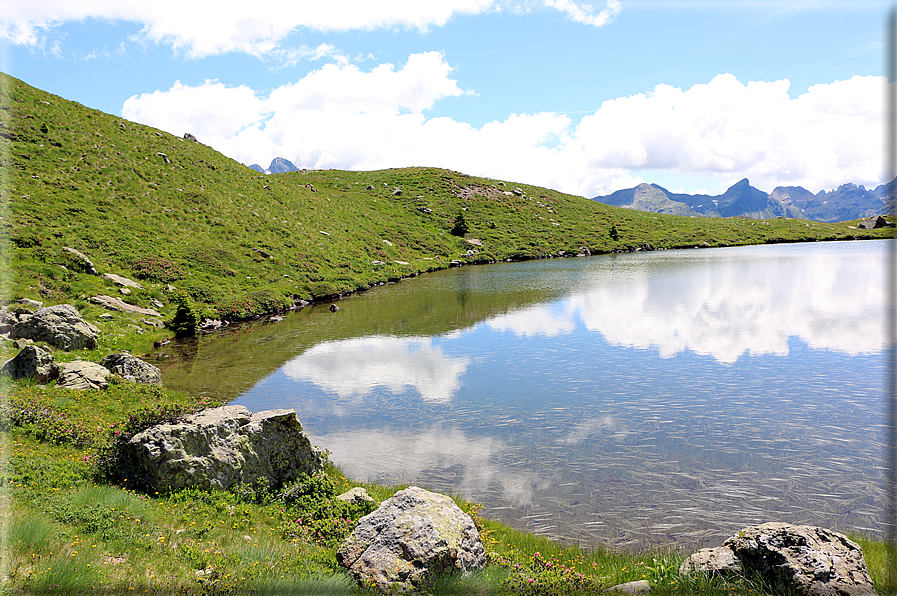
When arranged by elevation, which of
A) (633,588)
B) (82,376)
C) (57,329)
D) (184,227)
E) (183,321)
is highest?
(184,227)

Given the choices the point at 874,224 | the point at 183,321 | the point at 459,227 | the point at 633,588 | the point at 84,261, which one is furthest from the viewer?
the point at 874,224

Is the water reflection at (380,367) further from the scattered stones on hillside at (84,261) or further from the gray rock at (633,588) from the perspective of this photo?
the scattered stones on hillside at (84,261)

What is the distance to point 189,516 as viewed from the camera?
423 inches

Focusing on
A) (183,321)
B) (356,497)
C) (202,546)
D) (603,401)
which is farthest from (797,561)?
(183,321)

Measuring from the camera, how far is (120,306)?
35000mm

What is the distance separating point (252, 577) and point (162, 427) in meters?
5.79

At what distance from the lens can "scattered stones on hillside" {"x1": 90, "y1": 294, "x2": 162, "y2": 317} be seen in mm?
34062

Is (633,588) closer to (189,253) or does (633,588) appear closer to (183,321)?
(183,321)

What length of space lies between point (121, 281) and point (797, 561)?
150 feet

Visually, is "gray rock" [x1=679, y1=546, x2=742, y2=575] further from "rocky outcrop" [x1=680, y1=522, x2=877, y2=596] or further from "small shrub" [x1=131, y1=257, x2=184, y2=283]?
"small shrub" [x1=131, y1=257, x2=184, y2=283]

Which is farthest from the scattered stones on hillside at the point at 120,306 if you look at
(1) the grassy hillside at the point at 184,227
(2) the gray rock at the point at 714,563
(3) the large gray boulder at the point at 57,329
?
(2) the gray rock at the point at 714,563

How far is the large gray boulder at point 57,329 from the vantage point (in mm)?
24672

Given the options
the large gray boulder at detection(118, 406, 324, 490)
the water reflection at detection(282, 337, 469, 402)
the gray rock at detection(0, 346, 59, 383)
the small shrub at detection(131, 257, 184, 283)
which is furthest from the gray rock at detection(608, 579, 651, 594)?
the small shrub at detection(131, 257, 184, 283)

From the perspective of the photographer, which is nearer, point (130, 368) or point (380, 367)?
point (130, 368)
